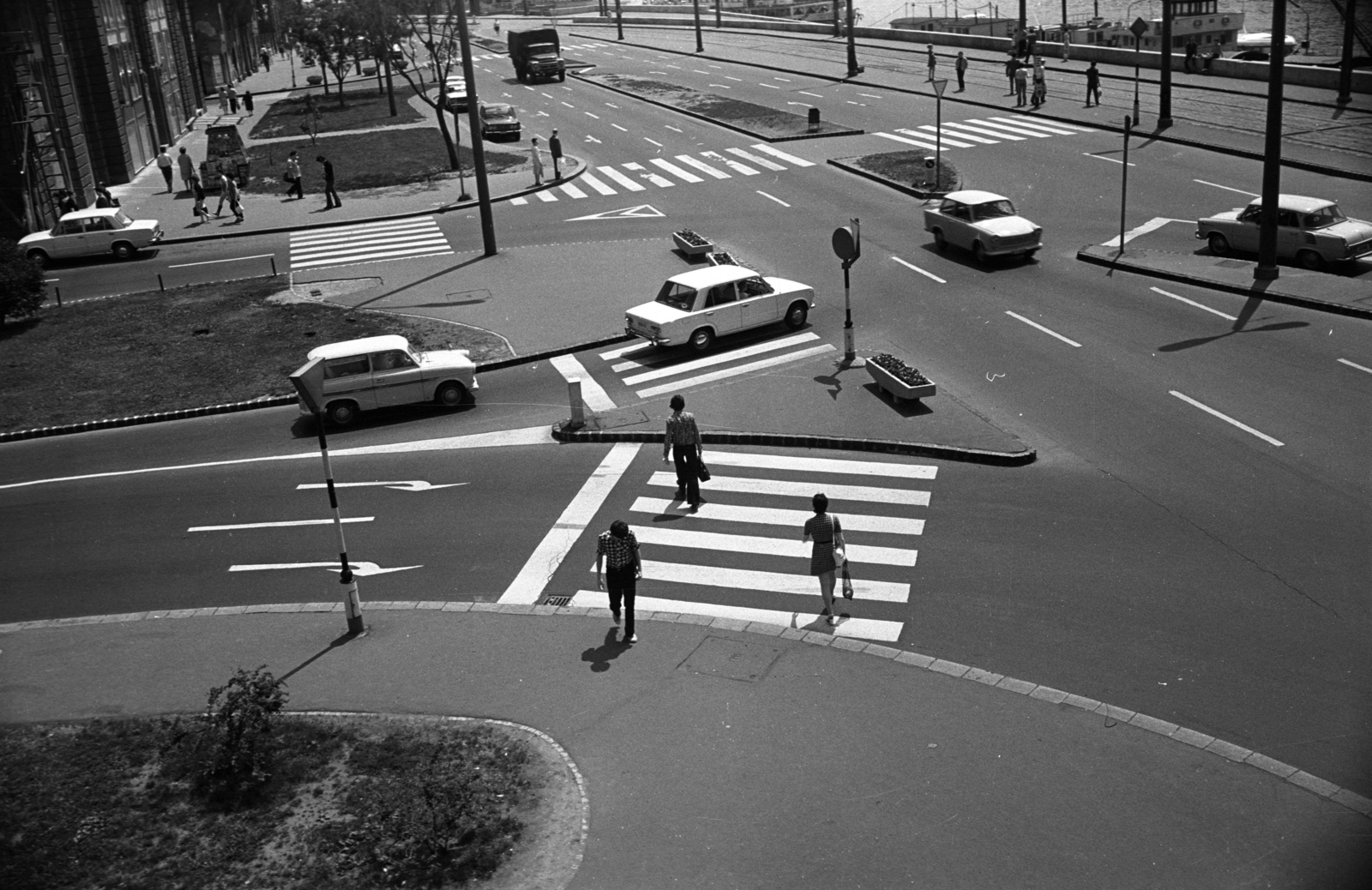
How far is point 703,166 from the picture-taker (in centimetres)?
4962

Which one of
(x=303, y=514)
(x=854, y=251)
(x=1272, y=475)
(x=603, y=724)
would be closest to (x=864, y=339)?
(x=854, y=251)

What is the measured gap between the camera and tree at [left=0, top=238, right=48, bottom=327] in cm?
3319

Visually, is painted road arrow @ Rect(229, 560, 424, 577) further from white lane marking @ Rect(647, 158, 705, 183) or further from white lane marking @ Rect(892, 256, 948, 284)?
white lane marking @ Rect(647, 158, 705, 183)

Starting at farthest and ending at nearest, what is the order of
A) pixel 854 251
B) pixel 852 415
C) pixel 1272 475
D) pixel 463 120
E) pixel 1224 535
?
pixel 463 120, pixel 854 251, pixel 852 415, pixel 1272 475, pixel 1224 535

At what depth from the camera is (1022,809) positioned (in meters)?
11.5

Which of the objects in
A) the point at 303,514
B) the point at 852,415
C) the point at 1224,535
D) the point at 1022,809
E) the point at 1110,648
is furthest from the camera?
the point at 852,415

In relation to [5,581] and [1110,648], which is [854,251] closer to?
[1110,648]

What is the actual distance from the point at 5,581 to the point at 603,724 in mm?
11041

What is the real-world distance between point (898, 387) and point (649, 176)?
1120 inches

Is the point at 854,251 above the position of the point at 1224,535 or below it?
above

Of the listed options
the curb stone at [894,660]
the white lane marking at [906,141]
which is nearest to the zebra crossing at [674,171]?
the white lane marking at [906,141]

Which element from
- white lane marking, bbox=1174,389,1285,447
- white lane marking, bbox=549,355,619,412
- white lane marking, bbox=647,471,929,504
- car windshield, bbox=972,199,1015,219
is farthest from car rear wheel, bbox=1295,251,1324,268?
white lane marking, bbox=549,355,619,412

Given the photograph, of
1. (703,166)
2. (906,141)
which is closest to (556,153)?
(703,166)

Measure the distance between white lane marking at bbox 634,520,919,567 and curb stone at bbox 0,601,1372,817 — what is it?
2.31 m
